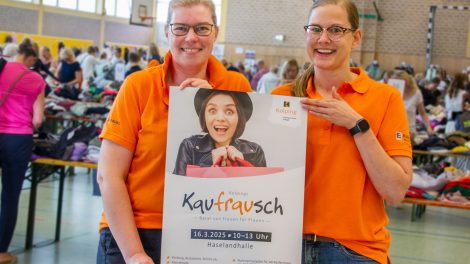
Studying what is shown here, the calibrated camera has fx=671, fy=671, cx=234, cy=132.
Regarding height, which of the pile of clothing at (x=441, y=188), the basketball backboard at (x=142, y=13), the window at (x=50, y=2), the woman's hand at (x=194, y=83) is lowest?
the pile of clothing at (x=441, y=188)

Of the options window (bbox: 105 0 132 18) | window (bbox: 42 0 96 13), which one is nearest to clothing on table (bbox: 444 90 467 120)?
window (bbox: 42 0 96 13)

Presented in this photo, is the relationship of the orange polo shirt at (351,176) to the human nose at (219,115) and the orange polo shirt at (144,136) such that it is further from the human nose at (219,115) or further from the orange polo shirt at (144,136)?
the orange polo shirt at (144,136)

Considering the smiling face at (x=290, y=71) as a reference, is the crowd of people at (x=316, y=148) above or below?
below

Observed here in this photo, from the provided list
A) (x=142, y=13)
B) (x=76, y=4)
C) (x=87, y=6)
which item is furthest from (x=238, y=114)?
(x=87, y=6)

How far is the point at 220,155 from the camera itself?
6.49ft

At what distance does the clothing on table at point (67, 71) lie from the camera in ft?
40.4

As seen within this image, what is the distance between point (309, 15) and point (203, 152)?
570 millimetres

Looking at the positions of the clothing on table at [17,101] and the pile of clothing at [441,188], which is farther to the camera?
the pile of clothing at [441,188]

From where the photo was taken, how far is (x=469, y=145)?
790 centimetres

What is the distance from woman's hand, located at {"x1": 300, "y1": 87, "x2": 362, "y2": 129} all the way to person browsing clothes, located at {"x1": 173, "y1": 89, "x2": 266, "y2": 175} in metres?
0.20

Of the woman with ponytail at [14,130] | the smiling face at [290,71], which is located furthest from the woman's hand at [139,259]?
the smiling face at [290,71]

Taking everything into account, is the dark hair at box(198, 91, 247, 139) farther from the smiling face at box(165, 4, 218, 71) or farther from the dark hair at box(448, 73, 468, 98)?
the dark hair at box(448, 73, 468, 98)

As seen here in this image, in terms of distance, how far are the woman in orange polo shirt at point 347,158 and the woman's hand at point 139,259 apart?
1.55 feet

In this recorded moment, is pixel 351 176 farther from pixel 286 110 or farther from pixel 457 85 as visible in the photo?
pixel 457 85
